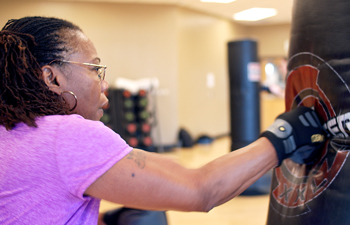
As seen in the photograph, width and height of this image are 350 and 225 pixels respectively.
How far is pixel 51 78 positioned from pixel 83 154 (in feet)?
0.90

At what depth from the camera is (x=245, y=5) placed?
272 inches

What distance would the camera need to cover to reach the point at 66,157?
2.25 feet

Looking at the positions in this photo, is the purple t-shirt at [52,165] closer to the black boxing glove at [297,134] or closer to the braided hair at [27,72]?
the braided hair at [27,72]

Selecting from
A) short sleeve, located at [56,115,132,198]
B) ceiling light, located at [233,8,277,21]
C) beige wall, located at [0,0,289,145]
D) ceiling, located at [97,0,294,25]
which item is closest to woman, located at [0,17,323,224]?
short sleeve, located at [56,115,132,198]

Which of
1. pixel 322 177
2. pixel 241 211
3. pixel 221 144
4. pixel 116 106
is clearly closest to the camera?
pixel 322 177

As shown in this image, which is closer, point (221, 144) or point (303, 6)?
point (303, 6)

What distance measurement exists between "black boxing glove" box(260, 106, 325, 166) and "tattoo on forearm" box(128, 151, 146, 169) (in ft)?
1.33

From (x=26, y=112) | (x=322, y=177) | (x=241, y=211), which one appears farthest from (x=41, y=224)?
(x=241, y=211)

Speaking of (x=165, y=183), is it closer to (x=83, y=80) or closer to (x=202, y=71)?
(x=83, y=80)

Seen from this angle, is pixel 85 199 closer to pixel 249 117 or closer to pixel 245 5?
pixel 249 117

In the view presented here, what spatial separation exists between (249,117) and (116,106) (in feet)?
8.77

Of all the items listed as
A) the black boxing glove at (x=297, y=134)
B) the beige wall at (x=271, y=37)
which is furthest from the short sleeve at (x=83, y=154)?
the beige wall at (x=271, y=37)

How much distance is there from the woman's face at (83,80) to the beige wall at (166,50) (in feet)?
14.8

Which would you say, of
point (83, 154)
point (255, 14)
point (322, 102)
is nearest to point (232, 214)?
point (322, 102)
